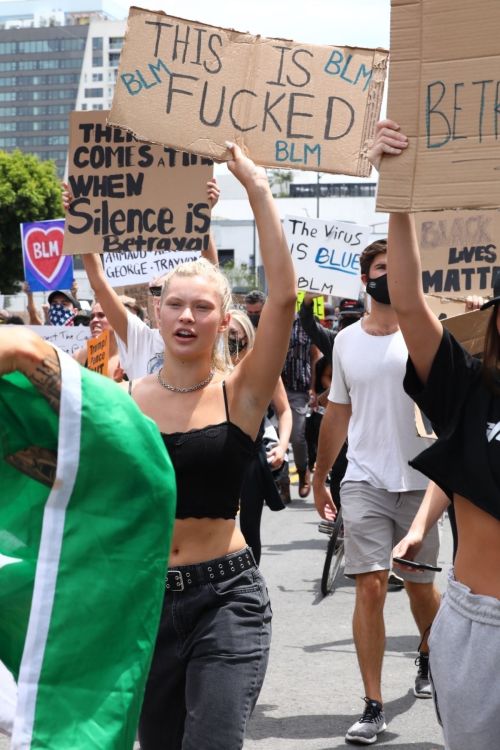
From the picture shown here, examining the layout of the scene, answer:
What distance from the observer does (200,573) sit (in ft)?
12.6

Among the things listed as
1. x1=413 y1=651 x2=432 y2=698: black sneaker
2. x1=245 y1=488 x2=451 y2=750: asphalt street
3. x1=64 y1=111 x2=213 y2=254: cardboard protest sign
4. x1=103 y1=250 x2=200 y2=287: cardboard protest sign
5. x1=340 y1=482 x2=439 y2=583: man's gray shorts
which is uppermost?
x1=64 y1=111 x2=213 y2=254: cardboard protest sign

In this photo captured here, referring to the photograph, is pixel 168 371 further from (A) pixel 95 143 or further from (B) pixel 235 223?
(B) pixel 235 223

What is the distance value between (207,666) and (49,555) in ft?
4.68

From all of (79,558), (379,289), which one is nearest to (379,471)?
(379,289)

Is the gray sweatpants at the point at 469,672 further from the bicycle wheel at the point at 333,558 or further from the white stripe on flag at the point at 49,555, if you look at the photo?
the bicycle wheel at the point at 333,558

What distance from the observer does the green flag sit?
2.41 metres

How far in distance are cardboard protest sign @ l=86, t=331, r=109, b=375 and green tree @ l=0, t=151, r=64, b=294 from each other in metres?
61.4

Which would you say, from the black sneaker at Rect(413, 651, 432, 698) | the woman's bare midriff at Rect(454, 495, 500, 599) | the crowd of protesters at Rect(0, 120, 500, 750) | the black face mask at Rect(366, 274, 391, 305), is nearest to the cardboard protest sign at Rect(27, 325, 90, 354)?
the black face mask at Rect(366, 274, 391, 305)

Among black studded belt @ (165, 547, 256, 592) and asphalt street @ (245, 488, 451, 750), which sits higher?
black studded belt @ (165, 547, 256, 592)

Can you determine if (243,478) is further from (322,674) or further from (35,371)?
(322,674)

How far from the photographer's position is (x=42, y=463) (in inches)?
96.7

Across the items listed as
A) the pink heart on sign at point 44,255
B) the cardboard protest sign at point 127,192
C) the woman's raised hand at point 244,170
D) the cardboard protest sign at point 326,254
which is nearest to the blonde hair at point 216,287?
the woman's raised hand at point 244,170

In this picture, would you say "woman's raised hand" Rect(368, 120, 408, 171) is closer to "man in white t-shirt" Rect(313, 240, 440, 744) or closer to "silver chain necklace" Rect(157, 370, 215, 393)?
"silver chain necklace" Rect(157, 370, 215, 393)

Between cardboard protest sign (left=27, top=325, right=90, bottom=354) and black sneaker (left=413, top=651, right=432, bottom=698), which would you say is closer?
black sneaker (left=413, top=651, right=432, bottom=698)
